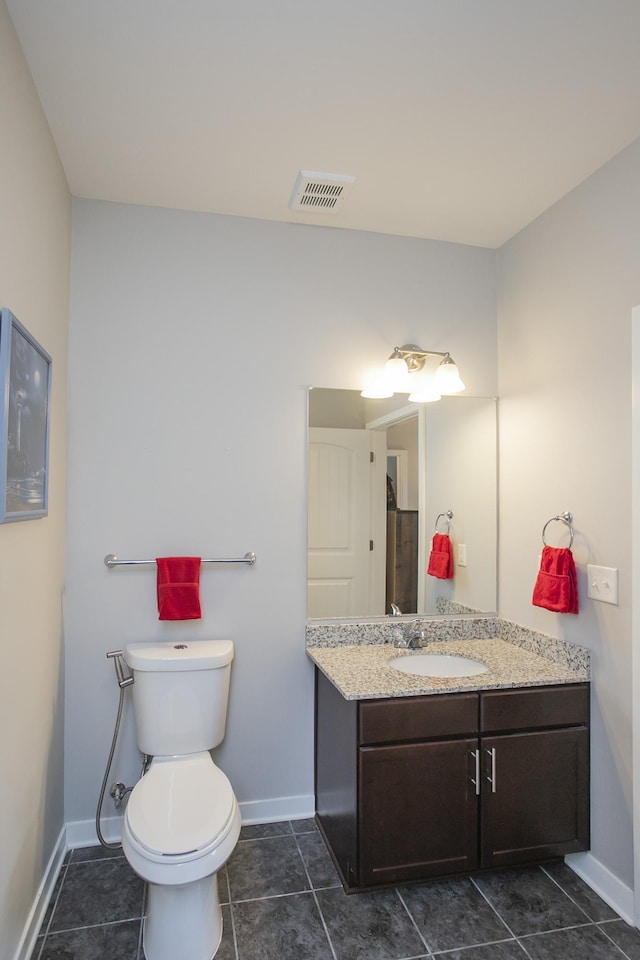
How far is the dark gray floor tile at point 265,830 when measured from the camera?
2410 mm

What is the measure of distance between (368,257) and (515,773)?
2.15 meters

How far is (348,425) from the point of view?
2.59 meters

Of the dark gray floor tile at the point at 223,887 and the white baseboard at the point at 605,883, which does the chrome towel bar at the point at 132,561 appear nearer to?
the dark gray floor tile at the point at 223,887

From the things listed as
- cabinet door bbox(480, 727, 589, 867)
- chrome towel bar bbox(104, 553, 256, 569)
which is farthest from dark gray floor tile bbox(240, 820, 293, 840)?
chrome towel bar bbox(104, 553, 256, 569)

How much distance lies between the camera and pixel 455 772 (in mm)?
2047

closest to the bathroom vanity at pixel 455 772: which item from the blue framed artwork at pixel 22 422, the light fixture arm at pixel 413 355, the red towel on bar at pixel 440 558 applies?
the red towel on bar at pixel 440 558

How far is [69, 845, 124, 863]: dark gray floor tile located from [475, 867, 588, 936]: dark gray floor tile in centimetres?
135

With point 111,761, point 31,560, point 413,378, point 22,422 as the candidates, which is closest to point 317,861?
point 111,761

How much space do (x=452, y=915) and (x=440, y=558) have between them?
129cm

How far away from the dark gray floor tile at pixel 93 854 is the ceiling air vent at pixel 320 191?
2610mm

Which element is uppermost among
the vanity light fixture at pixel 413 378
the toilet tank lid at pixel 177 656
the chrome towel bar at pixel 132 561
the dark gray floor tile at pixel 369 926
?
the vanity light fixture at pixel 413 378

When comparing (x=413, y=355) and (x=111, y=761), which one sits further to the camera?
(x=413, y=355)

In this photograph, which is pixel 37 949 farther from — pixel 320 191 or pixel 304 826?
pixel 320 191

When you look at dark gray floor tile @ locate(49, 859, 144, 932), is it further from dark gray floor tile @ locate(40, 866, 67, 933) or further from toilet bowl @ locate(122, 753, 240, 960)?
toilet bowl @ locate(122, 753, 240, 960)
